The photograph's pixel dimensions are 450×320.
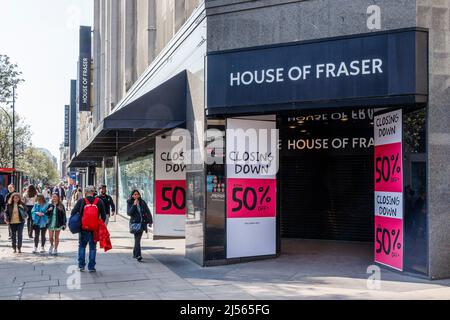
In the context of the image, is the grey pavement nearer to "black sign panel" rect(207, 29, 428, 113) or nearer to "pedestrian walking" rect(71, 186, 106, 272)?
"pedestrian walking" rect(71, 186, 106, 272)

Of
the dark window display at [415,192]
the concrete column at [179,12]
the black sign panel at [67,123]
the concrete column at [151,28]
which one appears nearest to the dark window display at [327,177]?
the dark window display at [415,192]

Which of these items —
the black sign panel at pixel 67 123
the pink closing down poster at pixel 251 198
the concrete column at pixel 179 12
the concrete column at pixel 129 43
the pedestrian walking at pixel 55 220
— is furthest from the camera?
the black sign panel at pixel 67 123

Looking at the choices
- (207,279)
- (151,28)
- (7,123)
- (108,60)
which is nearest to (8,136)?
(7,123)

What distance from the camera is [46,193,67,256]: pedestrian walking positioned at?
12.5 meters

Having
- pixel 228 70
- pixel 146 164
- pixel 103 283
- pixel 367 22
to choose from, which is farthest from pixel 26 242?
pixel 367 22

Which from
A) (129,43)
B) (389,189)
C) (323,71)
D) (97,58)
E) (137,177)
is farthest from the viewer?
(97,58)

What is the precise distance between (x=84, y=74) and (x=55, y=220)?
3569 cm

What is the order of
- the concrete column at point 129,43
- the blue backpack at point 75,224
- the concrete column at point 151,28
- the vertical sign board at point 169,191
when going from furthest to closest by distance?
the concrete column at point 129,43 → the concrete column at point 151,28 → the vertical sign board at point 169,191 → the blue backpack at point 75,224

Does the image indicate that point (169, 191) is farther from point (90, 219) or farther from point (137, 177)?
point (137, 177)

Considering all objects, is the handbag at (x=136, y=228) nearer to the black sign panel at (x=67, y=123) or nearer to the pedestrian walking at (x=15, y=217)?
the pedestrian walking at (x=15, y=217)

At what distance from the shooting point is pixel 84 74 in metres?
46.1

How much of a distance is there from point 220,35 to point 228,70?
78 centimetres

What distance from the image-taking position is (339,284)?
8.69 meters

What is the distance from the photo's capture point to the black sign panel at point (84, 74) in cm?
4569
